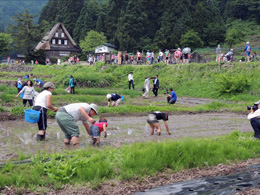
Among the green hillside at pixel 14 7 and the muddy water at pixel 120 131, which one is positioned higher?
the green hillside at pixel 14 7

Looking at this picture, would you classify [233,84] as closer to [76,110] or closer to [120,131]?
[120,131]

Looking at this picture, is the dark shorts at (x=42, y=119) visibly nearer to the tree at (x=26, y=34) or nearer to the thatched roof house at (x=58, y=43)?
the tree at (x=26, y=34)

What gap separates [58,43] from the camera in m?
65.6

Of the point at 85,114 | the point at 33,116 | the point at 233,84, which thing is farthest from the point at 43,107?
the point at 233,84

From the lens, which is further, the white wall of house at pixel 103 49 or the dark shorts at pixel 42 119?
the white wall of house at pixel 103 49

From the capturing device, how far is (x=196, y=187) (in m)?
6.07

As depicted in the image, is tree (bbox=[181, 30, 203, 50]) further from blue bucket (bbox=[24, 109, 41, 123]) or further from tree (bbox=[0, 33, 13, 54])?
blue bucket (bbox=[24, 109, 41, 123])

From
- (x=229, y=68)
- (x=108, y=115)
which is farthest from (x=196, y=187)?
(x=229, y=68)

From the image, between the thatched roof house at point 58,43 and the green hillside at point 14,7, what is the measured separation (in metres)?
46.3

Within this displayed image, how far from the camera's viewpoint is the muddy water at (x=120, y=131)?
25.7ft

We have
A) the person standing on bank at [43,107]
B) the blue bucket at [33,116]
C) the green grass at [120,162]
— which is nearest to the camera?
the green grass at [120,162]

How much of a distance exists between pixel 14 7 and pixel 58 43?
6195cm

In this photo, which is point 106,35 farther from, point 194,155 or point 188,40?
point 194,155

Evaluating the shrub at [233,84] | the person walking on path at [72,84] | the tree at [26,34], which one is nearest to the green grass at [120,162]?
the shrub at [233,84]
